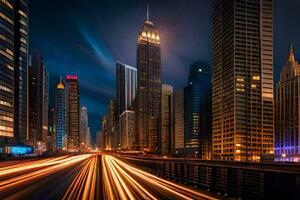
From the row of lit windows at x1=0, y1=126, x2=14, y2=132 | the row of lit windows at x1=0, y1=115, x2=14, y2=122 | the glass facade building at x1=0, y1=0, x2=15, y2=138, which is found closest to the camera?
the row of lit windows at x1=0, y1=126, x2=14, y2=132

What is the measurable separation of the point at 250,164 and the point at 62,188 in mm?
32162

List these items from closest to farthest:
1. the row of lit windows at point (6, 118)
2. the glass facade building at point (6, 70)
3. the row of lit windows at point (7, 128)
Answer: the row of lit windows at point (7, 128), the row of lit windows at point (6, 118), the glass facade building at point (6, 70)

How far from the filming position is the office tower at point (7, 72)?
584 ft

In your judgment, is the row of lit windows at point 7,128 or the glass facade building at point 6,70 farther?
the glass facade building at point 6,70

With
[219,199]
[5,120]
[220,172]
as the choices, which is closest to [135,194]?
[219,199]

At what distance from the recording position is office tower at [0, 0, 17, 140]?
17804 centimetres

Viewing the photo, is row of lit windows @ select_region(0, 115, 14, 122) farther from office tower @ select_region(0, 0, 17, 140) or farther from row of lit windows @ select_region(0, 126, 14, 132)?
row of lit windows @ select_region(0, 126, 14, 132)

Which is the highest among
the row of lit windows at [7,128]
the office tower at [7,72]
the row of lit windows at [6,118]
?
the office tower at [7,72]

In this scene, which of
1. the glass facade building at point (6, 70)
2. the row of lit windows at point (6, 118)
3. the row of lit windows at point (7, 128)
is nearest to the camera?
the row of lit windows at point (7, 128)

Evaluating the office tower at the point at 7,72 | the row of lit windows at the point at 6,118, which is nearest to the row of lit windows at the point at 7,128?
the office tower at the point at 7,72

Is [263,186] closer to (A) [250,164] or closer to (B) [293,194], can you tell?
(B) [293,194]

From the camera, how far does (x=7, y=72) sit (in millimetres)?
185125

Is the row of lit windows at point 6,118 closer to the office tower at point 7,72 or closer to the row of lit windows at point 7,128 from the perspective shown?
the office tower at point 7,72

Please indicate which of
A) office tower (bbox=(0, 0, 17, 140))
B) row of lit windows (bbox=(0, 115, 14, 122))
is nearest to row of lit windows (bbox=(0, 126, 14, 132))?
office tower (bbox=(0, 0, 17, 140))
